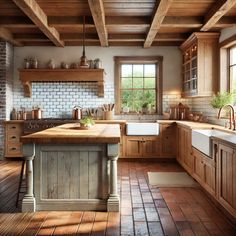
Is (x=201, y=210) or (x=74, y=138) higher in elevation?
(x=74, y=138)

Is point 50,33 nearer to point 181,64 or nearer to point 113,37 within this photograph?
point 113,37

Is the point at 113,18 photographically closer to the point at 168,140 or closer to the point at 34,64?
the point at 34,64

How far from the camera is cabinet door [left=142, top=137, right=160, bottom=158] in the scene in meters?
7.60

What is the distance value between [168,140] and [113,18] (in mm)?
3114

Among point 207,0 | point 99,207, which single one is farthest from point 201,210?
point 207,0

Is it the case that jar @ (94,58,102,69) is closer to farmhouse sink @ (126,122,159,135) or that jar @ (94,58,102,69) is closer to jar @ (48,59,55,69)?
jar @ (48,59,55,69)


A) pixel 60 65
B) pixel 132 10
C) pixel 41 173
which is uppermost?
pixel 132 10

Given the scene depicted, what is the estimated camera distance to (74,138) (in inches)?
152

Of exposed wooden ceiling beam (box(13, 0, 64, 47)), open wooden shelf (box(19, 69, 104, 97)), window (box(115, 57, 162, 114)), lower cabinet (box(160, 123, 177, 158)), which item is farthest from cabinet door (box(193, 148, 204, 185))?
exposed wooden ceiling beam (box(13, 0, 64, 47))

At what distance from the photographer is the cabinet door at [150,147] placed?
24.9 ft

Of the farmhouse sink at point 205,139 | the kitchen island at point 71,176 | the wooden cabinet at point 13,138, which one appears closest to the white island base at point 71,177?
the kitchen island at point 71,176

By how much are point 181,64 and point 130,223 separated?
5458mm

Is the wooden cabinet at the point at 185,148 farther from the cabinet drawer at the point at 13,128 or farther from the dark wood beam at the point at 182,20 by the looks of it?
the cabinet drawer at the point at 13,128

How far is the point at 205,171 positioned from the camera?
15.6 feet
